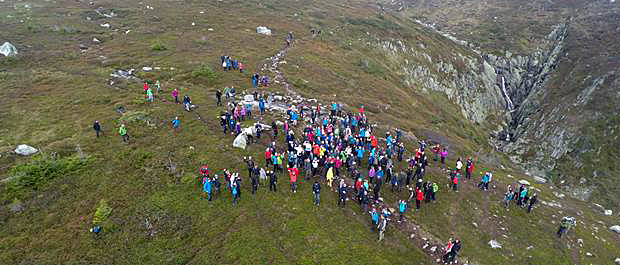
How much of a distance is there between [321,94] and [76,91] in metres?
33.0

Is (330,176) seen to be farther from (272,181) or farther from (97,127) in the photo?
(97,127)

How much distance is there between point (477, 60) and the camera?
3780 inches

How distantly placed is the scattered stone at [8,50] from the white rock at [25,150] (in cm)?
3377

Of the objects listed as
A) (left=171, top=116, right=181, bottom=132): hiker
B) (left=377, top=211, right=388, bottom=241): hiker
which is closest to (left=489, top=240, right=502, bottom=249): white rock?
(left=377, top=211, right=388, bottom=241): hiker

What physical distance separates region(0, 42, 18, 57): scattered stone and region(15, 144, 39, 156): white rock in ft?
111

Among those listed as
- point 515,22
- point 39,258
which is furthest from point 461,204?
point 515,22

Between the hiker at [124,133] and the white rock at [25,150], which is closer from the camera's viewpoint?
the white rock at [25,150]

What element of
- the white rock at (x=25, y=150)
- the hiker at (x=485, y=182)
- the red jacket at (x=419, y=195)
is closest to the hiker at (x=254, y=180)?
the red jacket at (x=419, y=195)

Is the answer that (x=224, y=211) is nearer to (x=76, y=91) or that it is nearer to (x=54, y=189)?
(x=54, y=189)

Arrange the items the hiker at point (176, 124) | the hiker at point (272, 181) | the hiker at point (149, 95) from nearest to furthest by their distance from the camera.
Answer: the hiker at point (272, 181) → the hiker at point (176, 124) → the hiker at point (149, 95)

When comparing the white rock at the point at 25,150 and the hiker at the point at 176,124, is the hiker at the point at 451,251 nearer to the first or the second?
the hiker at the point at 176,124

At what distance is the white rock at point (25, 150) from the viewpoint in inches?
1255

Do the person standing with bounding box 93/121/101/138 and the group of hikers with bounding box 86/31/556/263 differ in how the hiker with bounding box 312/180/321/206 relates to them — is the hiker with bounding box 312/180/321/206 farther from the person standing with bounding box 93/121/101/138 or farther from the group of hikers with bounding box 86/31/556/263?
the person standing with bounding box 93/121/101/138

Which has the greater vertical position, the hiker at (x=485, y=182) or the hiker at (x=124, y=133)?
Result: the hiker at (x=485, y=182)
